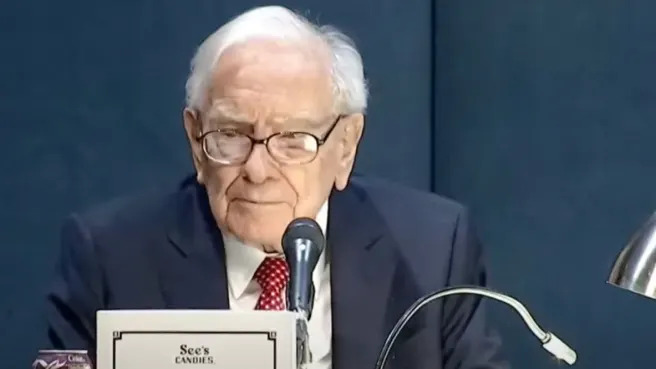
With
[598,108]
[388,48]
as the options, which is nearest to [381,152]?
[388,48]

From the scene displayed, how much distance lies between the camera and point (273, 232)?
1750 mm

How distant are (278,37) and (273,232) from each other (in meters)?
0.30

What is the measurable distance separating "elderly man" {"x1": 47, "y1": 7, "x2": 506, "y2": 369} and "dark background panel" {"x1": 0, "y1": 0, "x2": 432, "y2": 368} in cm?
43

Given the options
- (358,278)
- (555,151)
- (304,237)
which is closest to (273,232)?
(358,278)

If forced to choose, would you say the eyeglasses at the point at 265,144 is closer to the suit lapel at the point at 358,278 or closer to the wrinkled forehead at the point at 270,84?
the wrinkled forehead at the point at 270,84

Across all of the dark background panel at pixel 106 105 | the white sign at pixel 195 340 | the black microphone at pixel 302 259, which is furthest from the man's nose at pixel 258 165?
the dark background panel at pixel 106 105

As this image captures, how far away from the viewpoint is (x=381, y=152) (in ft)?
7.83

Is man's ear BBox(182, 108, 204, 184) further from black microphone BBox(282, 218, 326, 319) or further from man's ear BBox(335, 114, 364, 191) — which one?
black microphone BBox(282, 218, 326, 319)

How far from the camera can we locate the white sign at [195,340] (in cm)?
123

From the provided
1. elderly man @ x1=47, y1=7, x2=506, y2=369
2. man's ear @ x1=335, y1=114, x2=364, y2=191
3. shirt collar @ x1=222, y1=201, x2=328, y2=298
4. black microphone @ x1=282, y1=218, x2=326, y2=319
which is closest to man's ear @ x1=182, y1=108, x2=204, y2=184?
elderly man @ x1=47, y1=7, x2=506, y2=369

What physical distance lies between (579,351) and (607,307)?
102mm

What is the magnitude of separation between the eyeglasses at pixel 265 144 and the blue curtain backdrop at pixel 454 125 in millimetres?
620

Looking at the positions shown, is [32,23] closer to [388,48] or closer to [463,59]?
[388,48]

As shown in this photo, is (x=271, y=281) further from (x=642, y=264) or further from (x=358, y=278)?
(x=642, y=264)
